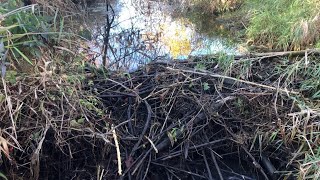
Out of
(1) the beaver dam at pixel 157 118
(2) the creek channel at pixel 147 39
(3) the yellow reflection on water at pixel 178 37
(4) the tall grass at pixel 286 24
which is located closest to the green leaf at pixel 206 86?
(1) the beaver dam at pixel 157 118

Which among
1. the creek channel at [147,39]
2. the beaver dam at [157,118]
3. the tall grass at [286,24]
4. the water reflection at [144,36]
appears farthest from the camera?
the tall grass at [286,24]

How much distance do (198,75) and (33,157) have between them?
1458 mm

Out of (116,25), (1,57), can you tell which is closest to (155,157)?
(1,57)

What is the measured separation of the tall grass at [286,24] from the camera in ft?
15.2

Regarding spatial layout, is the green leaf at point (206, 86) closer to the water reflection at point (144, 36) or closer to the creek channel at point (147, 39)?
the creek channel at point (147, 39)

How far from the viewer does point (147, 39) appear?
5.43 metres

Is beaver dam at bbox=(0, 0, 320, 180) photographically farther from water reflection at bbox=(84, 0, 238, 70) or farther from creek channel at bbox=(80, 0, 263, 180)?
water reflection at bbox=(84, 0, 238, 70)

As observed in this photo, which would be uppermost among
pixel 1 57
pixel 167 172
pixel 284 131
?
pixel 1 57

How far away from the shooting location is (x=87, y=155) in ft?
7.66

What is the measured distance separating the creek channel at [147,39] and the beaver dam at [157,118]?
8.2 inches

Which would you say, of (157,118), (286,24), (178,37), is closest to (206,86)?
(157,118)

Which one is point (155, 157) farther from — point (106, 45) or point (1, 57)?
point (106, 45)

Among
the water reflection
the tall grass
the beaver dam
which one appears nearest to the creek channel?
the water reflection

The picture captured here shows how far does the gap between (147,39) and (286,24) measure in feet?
6.33
